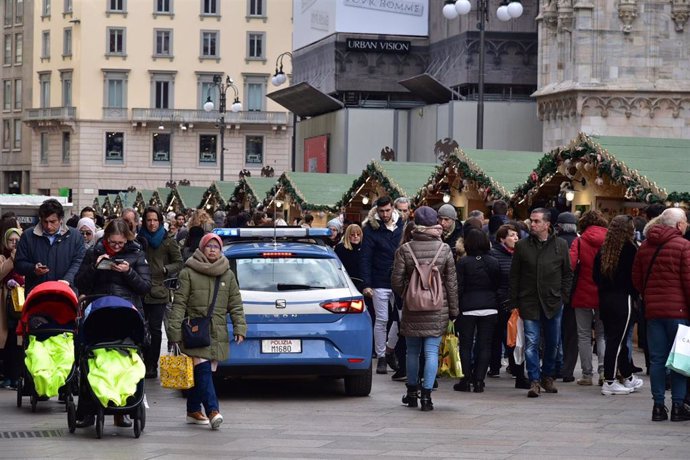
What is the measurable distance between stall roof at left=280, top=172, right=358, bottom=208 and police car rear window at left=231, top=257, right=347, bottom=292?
70.5 feet

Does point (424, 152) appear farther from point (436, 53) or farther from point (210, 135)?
point (210, 135)

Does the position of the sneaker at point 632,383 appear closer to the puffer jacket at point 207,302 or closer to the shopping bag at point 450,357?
the shopping bag at point 450,357

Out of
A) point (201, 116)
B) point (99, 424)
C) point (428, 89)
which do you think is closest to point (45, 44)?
point (201, 116)

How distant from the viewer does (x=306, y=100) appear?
61562 mm

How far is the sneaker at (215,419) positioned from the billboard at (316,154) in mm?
46309

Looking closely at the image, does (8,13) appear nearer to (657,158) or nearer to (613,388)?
(657,158)

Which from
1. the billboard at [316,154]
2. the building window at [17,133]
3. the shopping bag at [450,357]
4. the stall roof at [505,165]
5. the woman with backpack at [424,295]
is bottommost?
the shopping bag at [450,357]

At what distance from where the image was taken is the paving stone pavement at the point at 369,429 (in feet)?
36.9

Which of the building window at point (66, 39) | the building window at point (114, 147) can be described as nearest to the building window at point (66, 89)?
the building window at point (66, 39)

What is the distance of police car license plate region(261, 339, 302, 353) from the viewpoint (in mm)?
14086

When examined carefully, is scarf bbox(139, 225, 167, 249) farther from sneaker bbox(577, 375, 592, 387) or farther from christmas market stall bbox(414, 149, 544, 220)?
christmas market stall bbox(414, 149, 544, 220)

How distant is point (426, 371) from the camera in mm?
13852

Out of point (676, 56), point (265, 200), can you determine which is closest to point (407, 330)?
point (265, 200)

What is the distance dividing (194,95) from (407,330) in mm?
82992
